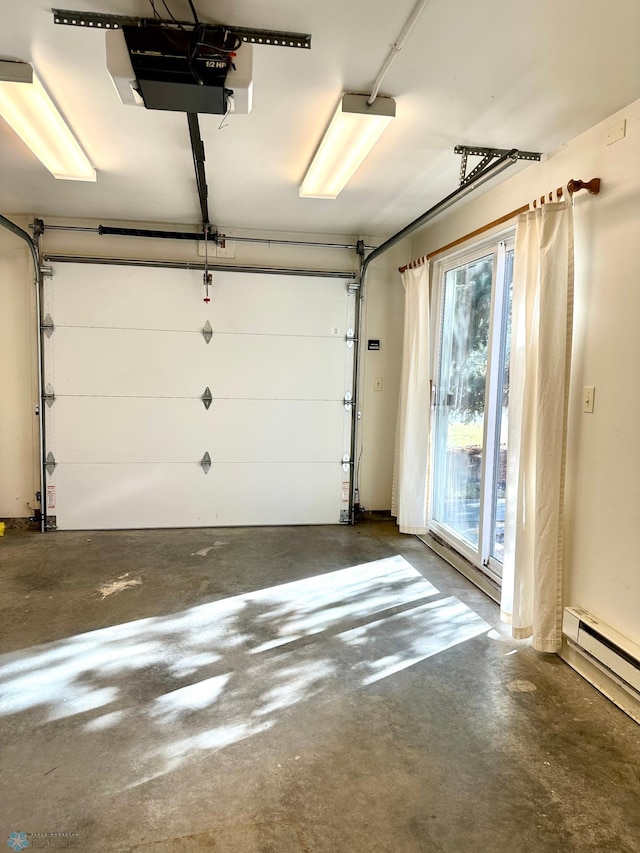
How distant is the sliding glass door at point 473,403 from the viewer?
11.4 feet

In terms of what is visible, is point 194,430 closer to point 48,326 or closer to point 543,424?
point 48,326

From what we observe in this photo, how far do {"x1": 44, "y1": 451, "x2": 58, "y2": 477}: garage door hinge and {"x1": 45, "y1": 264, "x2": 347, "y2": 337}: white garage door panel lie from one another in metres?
1.12

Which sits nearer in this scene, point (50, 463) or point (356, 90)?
point (356, 90)

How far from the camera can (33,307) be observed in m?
4.45

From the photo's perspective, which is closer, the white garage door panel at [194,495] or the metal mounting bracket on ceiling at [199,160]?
the metal mounting bracket on ceiling at [199,160]

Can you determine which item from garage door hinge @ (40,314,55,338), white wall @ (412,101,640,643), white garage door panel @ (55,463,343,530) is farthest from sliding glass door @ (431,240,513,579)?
garage door hinge @ (40,314,55,338)

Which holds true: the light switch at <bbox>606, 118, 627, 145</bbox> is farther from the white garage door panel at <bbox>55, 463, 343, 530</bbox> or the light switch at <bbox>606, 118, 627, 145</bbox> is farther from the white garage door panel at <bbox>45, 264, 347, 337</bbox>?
the white garage door panel at <bbox>55, 463, 343, 530</bbox>

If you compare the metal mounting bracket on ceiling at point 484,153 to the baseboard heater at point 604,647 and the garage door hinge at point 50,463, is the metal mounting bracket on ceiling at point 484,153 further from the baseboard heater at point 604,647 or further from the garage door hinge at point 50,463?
the garage door hinge at point 50,463

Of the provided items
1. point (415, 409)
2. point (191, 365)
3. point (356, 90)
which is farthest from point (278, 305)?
point (356, 90)

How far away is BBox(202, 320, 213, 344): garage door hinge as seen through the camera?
4.66 meters

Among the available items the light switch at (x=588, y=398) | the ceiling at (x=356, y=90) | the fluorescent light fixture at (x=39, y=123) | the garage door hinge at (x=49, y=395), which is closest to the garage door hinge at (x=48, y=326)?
the garage door hinge at (x=49, y=395)

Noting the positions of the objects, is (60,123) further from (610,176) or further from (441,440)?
(441,440)

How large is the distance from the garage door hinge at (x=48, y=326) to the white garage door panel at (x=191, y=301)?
41 millimetres

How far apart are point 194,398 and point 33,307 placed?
150 cm
